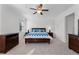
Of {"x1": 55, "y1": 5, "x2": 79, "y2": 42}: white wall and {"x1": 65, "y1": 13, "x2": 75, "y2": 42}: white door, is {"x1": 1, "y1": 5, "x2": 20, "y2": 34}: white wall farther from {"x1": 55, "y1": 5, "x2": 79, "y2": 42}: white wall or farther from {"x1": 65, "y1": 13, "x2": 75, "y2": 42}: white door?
{"x1": 65, "y1": 13, "x2": 75, "y2": 42}: white door

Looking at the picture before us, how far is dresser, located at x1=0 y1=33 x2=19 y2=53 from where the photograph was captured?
3537 millimetres

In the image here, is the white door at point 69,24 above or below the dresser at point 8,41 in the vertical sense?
above

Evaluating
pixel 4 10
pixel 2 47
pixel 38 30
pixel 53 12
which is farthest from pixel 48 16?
pixel 2 47

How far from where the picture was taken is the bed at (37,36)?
12.5 ft

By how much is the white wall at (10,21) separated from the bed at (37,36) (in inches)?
20.0

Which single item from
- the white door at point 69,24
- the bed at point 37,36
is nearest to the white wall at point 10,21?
the bed at point 37,36

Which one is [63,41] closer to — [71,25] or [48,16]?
[71,25]

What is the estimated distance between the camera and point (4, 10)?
3654 mm

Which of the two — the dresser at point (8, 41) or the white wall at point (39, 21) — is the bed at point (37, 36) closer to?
the white wall at point (39, 21)

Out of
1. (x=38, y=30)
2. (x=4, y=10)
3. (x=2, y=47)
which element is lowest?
(x=2, y=47)

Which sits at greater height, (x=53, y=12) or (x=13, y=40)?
(x=53, y=12)

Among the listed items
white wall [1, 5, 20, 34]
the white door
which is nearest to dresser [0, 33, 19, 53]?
white wall [1, 5, 20, 34]

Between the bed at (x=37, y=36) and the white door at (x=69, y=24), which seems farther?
the white door at (x=69, y=24)

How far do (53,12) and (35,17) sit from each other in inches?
23.8
